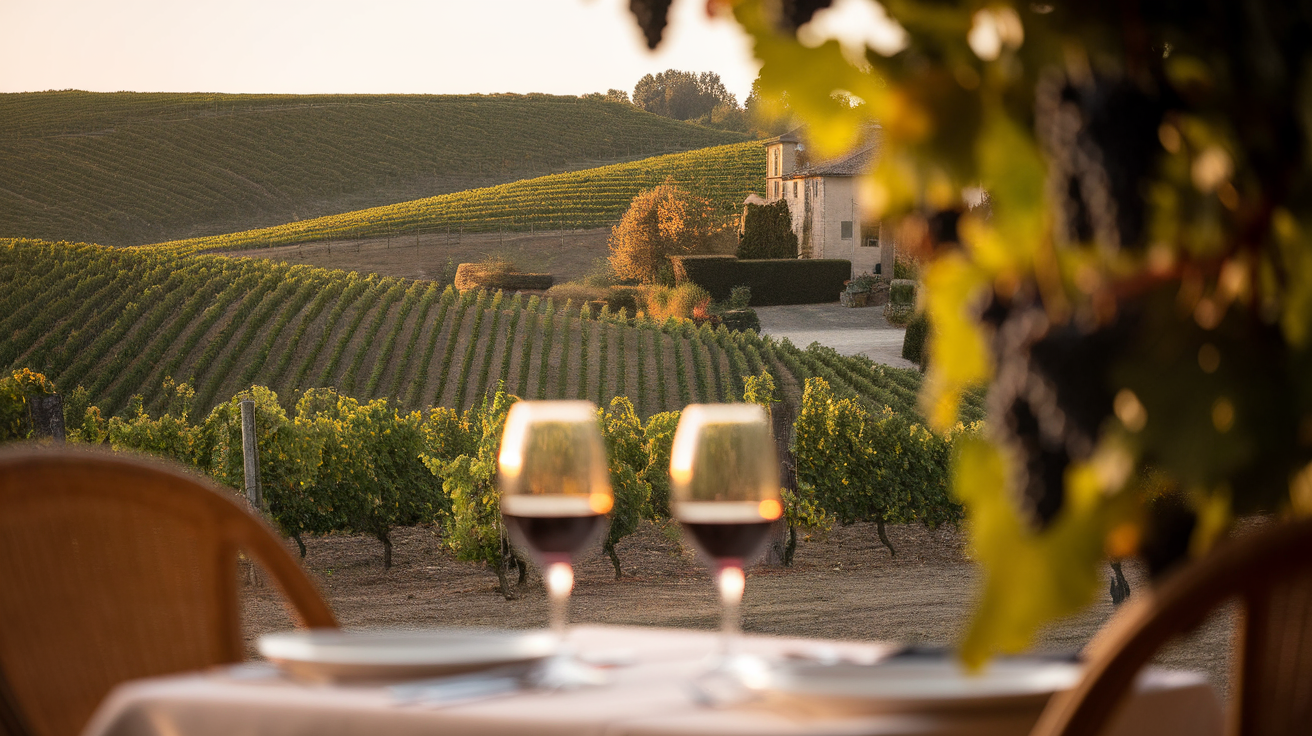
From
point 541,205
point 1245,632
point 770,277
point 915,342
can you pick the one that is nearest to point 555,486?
point 1245,632

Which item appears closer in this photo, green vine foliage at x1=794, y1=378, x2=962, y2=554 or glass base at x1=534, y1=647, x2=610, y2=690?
glass base at x1=534, y1=647, x2=610, y2=690

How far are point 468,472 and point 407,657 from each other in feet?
27.5

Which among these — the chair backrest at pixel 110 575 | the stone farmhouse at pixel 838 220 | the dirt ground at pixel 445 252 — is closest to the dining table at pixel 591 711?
the chair backrest at pixel 110 575

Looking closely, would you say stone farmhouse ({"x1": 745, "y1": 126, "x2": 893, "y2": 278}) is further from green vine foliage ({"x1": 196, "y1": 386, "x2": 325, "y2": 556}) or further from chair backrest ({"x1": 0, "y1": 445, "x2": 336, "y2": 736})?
chair backrest ({"x1": 0, "y1": 445, "x2": 336, "y2": 736})

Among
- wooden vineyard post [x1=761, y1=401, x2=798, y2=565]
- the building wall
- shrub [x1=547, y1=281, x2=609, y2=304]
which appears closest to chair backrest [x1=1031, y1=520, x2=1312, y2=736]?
wooden vineyard post [x1=761, y1=401, x2=798, y2=565]

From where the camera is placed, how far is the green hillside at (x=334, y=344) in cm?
2156

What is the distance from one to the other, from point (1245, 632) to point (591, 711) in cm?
55

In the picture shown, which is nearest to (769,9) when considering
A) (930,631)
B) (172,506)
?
(172,506)

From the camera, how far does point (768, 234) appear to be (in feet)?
140

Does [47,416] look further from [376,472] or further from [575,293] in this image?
[575,293]

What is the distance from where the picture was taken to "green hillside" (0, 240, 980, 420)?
21562 mm

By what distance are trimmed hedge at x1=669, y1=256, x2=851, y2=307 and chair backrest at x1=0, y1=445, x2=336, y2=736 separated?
37.6m

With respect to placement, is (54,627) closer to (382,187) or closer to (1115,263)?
(1115,263)

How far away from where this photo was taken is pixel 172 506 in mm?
1880
